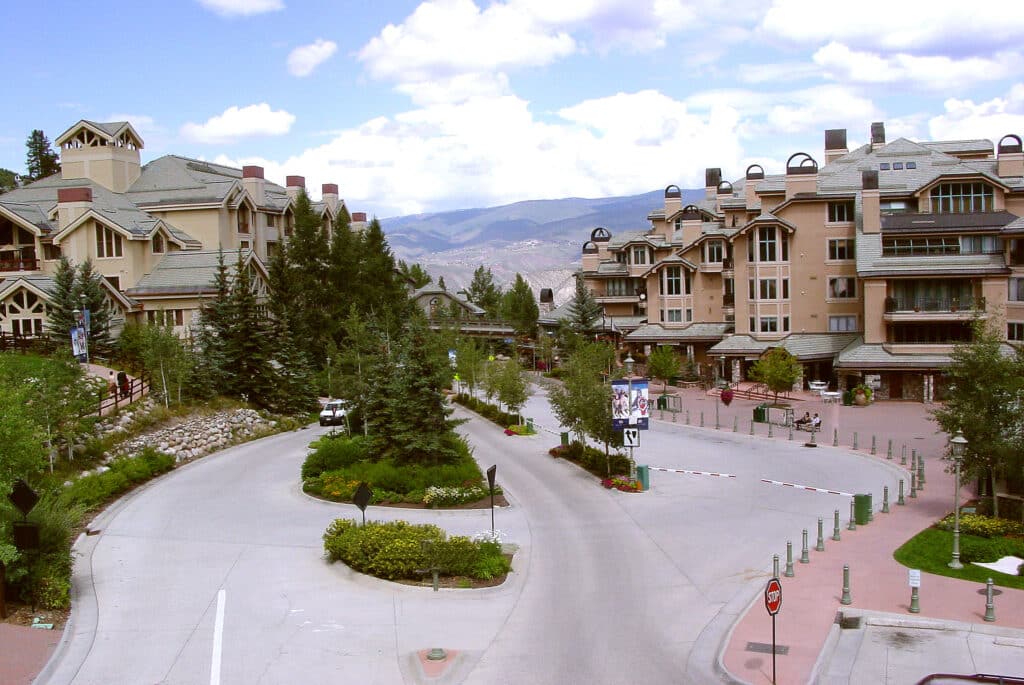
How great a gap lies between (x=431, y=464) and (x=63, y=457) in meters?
13.2

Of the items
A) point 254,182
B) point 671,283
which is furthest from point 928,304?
point 254,182

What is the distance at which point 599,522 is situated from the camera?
29.9 m

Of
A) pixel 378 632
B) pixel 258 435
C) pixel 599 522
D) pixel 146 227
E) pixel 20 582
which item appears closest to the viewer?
pixel 378 632

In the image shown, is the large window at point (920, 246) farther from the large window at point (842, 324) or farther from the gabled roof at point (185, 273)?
the gabled roof at point (185, 273)

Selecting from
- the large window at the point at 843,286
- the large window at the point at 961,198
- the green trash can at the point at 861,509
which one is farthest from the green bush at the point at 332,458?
the large window at the point at 961,198

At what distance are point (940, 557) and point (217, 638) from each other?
16.6 metres

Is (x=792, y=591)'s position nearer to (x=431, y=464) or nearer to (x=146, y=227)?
(x=431, y=464)

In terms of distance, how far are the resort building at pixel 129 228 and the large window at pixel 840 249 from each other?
36.4 metres

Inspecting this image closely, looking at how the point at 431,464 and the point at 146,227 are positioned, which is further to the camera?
the point at 146,227

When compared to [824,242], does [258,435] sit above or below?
below

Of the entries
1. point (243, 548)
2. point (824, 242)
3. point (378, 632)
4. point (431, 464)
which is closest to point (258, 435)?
point (431, 464)

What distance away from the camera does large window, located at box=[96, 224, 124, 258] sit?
62219mm

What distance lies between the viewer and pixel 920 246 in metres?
60.2

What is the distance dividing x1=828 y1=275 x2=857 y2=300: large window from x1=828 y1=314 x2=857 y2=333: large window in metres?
1.28
